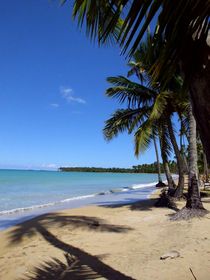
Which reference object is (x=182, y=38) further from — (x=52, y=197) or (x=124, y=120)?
(x=52, y=197)

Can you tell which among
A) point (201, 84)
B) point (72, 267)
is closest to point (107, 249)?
point (72, 267)

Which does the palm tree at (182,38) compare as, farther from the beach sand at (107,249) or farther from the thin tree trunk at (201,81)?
the beach sand at (107,249)

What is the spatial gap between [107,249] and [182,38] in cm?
560

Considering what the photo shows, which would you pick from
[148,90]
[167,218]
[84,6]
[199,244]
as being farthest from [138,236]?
[148,90]

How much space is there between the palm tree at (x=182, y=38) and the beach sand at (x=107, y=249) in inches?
143

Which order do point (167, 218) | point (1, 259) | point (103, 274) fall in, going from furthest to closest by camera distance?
point (167, 218) < point (1, 259) < point (103, 274)

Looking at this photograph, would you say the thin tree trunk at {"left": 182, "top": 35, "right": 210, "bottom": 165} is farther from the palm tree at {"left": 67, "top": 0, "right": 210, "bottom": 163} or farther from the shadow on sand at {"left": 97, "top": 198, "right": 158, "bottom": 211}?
the shadow on sand at {"left": 97, "top": 198, "right": 158, "bottom": 211}

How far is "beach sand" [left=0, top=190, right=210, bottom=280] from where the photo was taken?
542cm

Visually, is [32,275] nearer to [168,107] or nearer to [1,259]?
[1,259]

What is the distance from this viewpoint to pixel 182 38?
78.4 inches

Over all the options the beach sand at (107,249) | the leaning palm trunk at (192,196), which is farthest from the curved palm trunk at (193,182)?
the beach sand at (107,249)

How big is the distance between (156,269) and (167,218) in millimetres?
4664

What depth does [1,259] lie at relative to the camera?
682 cm

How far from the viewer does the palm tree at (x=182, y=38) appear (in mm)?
1826
